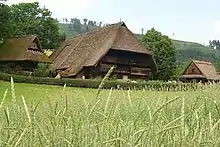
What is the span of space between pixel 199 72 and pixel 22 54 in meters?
27.2

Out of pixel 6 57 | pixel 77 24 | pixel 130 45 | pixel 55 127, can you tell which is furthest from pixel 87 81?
pixel 77 24

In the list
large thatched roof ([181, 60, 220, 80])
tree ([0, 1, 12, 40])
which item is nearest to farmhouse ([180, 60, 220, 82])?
large thatched roof ([181, 60, 220, 80])

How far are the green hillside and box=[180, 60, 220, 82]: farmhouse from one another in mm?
61603

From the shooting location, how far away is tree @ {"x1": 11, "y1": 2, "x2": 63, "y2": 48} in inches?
2313

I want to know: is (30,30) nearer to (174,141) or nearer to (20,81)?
(20,81)

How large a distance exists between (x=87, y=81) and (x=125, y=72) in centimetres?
754

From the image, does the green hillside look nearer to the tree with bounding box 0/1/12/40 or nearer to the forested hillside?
the forested hillside

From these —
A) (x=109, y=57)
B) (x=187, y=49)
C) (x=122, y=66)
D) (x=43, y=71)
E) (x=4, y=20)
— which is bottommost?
(x=43, y=71)

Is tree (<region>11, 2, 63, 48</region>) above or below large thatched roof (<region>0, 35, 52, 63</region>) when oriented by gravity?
above

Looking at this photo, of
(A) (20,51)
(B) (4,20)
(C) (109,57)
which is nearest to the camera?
(C) (109,57)

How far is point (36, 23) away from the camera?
58.6 meters

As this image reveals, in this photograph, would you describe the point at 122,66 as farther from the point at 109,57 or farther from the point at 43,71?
the point at 43,71

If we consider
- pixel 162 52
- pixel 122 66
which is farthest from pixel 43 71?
pixel 162 52

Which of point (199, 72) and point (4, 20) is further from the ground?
point (4, 20)
